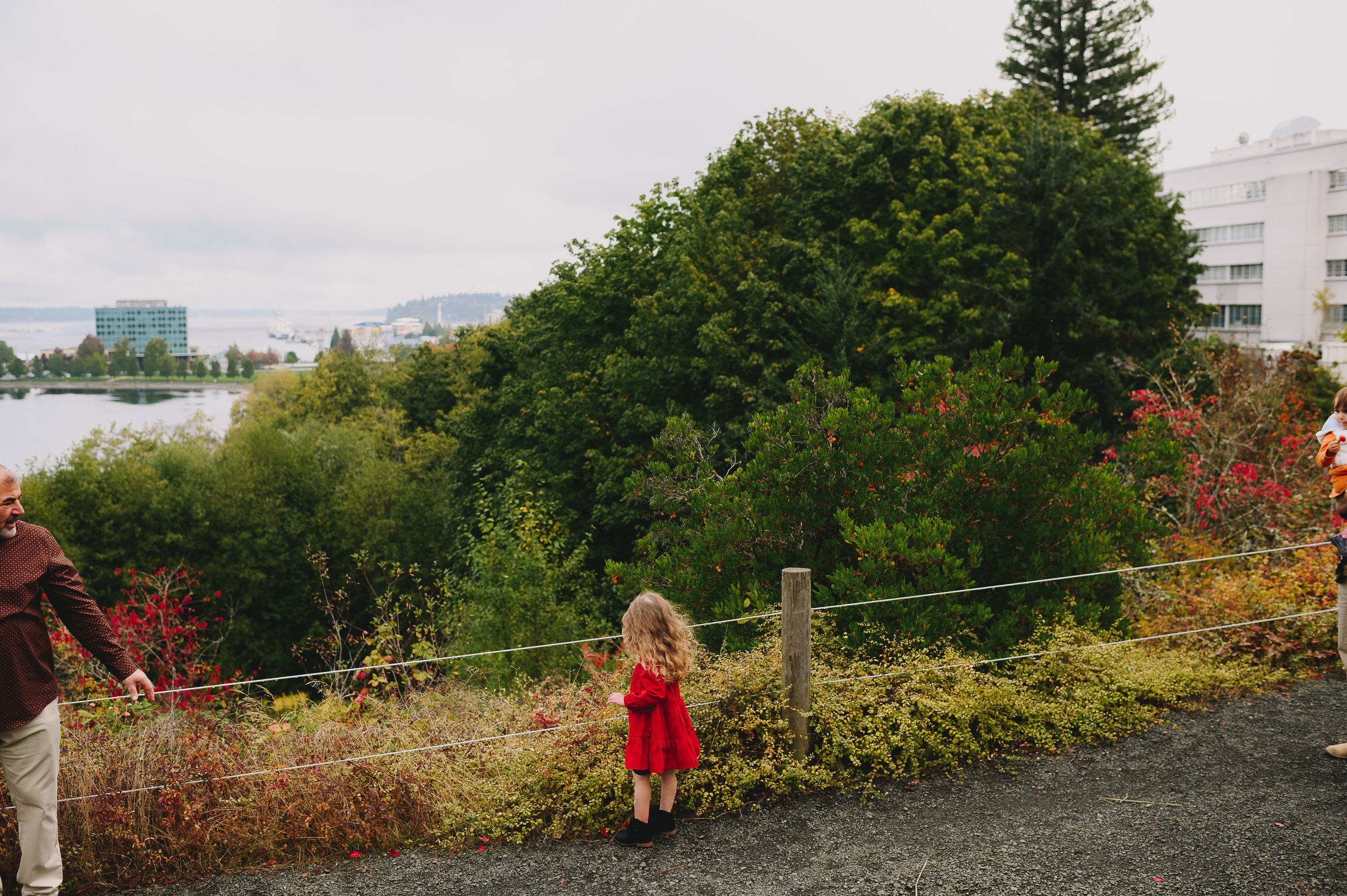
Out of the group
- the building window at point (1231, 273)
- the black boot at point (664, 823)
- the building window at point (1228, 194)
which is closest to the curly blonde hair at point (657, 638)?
the black boot at point (664, 823)

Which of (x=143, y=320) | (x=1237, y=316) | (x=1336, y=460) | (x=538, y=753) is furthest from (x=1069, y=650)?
(x=143, y=320)

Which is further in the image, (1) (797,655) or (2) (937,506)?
(2) (937,506)

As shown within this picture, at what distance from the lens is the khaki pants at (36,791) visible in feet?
12.4

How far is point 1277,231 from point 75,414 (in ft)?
246

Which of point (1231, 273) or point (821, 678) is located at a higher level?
point (1231, 273)

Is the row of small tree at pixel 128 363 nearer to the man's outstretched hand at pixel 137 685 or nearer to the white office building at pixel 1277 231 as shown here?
the white office building at pixel 1277 231

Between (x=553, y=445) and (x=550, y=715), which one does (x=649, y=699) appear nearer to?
(x=550, y=715)

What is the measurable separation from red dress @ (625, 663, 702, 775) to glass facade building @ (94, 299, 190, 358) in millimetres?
159654

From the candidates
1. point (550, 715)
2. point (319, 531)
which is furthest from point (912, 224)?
point (319, 531)

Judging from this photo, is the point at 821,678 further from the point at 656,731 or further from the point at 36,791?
the point at 36,791

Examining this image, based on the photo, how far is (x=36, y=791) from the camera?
12.5ft

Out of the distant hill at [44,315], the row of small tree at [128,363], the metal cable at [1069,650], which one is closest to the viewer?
the metal cable at [1069,650]

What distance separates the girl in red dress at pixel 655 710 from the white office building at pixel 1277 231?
50.1 metres

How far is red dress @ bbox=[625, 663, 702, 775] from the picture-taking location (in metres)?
4.41
